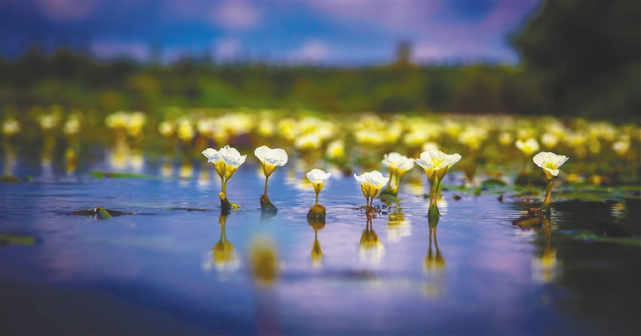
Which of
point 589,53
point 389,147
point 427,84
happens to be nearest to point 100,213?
point 389,147

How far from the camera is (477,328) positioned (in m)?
2.23

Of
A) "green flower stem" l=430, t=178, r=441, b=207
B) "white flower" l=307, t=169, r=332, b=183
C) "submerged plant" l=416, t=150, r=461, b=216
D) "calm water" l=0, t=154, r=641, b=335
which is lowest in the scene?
"calm water" l=0, t=154, r=641, b=335

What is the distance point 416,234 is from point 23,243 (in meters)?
1.89

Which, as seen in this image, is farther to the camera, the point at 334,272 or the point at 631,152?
the point at 631,152

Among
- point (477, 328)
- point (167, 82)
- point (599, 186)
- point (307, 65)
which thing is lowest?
point (477, 328)

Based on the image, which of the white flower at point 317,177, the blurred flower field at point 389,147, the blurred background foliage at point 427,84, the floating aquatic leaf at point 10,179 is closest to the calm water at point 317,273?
the white flower at point 317,177

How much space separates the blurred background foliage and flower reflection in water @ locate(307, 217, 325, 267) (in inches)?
719

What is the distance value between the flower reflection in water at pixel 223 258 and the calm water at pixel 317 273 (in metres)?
0.02

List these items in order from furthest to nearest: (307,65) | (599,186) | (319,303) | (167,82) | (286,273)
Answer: (307,65) → (167,82) → (599,186) → (286,273) → (319,303)

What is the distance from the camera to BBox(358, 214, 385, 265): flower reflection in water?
3.21m

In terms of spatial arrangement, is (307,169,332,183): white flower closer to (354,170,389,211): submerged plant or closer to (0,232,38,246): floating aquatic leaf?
(354,170,389,211): submerged plant

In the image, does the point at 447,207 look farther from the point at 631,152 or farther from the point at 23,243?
the point at 631,152

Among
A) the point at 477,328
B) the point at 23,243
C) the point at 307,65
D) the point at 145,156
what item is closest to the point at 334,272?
the point at 477,328

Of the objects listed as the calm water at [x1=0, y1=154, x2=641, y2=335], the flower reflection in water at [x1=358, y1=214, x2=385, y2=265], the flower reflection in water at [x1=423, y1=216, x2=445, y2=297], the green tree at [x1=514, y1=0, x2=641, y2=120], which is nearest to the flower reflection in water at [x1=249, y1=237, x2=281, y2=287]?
the calm water at [x1=0, y1=154, x2=641, y2=335]
